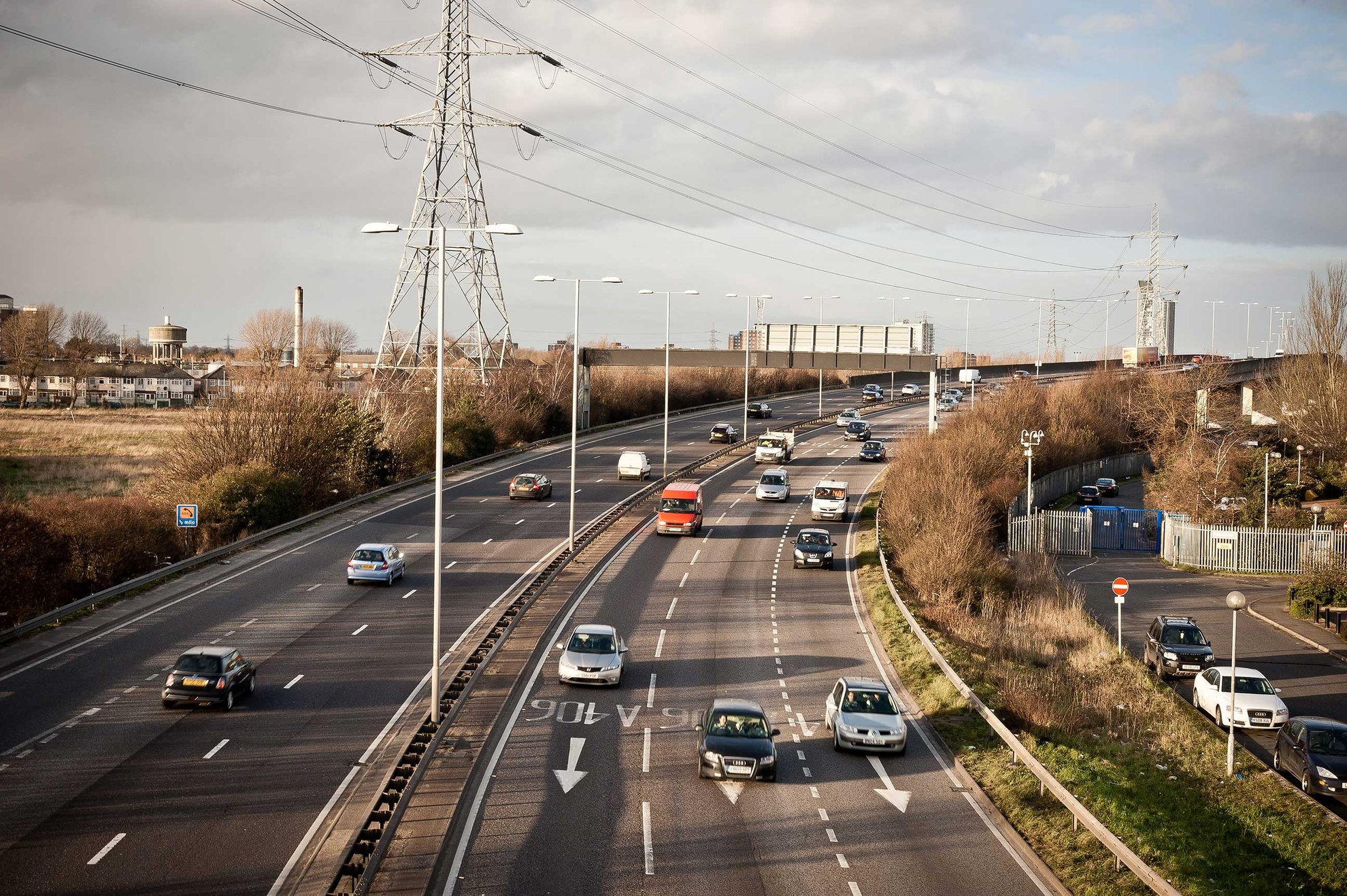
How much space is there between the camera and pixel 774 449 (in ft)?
262

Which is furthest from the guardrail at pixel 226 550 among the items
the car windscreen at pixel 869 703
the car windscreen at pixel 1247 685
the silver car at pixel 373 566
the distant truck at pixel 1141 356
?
the distant truck at pixel 1141 356

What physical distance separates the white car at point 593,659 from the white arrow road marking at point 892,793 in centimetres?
829

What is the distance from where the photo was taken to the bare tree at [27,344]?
124 meters

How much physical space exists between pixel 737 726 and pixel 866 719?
11.5ft

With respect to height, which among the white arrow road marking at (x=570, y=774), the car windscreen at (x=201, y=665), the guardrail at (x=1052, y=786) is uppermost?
the car windscreen at (x=201, y=665)

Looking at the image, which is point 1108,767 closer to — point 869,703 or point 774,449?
point 869,703

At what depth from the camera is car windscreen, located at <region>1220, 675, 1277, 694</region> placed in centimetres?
3020

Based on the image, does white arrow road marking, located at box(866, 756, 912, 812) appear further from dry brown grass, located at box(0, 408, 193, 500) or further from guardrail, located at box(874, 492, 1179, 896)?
dry brown grass, located at box(0, 408, 193, 500)

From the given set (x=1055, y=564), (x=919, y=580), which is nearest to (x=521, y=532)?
(x=919, y=580)

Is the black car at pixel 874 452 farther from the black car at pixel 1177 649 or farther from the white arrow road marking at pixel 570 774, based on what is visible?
the white arrow road marking at pixel 570 774

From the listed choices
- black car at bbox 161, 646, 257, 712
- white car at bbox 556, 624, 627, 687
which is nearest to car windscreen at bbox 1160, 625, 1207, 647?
white car at bbox 556, 624, 627, 687

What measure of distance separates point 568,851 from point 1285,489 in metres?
60.5

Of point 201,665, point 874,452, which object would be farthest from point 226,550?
point 874,452

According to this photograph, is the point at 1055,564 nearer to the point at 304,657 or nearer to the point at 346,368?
the point at 304,657
